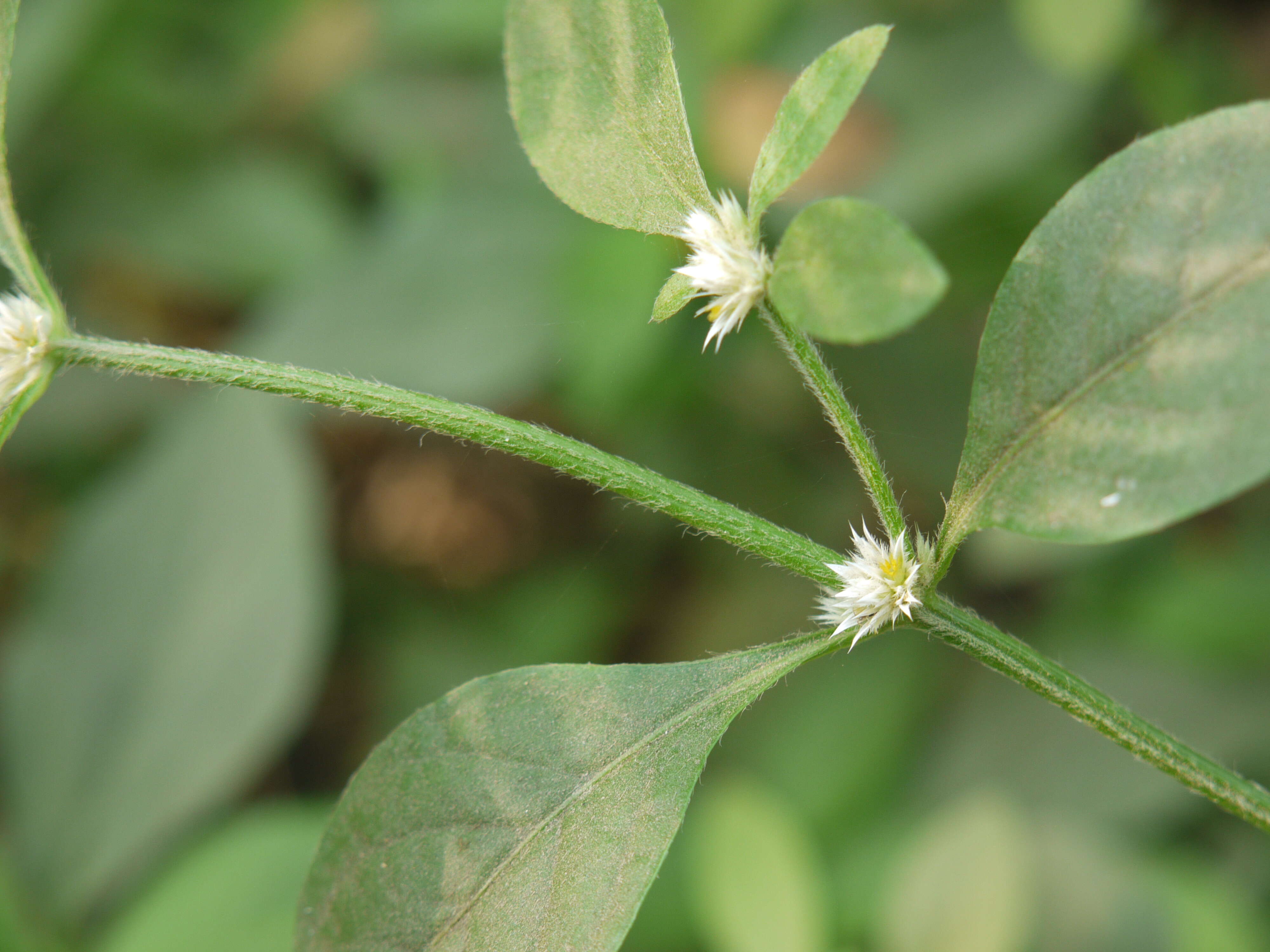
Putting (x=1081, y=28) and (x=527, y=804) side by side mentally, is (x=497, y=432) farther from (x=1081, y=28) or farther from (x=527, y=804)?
(x=1081, y=28)

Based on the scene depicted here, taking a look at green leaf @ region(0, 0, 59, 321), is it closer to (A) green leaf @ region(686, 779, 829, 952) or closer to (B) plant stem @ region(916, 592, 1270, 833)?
(B) plant stem @ region(916, 592, 1270, 833)

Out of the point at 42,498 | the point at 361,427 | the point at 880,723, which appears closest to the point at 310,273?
the point at 361,427

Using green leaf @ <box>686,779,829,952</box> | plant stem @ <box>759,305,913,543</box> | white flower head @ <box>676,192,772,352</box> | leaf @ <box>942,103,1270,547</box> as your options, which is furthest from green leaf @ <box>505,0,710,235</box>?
green leaf @ <box>686,779,829,952</box>

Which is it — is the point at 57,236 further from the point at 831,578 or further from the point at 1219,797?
the point at 1219,797

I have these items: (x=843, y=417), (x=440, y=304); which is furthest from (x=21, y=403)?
(x=440, y=304)

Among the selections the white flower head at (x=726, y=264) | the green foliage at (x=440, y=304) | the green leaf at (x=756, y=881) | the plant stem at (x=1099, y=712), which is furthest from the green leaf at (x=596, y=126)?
the green foliage at (x=440, y=304)

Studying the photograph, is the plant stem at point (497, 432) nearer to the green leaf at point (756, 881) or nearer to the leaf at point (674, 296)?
the leaf at point (674, 296)
